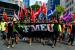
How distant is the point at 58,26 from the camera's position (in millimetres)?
20391

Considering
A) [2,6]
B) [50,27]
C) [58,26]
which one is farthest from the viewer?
[2,6]

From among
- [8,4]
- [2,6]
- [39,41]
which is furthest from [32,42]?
[8,4]

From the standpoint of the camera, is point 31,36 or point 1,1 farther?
point 1,1

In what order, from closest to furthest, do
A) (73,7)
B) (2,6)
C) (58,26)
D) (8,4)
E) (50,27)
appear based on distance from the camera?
(58,26) < (50,27) < (2,6) < (8,4) < (73,7)

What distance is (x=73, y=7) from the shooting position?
4254 inches

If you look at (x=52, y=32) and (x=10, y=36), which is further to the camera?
(x=52, y=32)

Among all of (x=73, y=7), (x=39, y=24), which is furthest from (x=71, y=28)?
(x=73, y=7)

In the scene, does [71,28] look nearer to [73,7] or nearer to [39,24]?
[39,24]

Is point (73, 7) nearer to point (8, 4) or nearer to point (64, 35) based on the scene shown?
point (8, 4)

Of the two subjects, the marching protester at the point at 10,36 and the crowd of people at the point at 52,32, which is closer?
the marching protester at the point at 10,36

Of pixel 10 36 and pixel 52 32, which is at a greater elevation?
pixel 52 32

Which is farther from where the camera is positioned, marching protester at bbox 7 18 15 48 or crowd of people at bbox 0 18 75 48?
crowd of people at bbox 0 18 75 48

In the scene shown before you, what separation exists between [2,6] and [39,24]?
195 ft

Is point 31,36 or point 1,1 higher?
point 1,1
